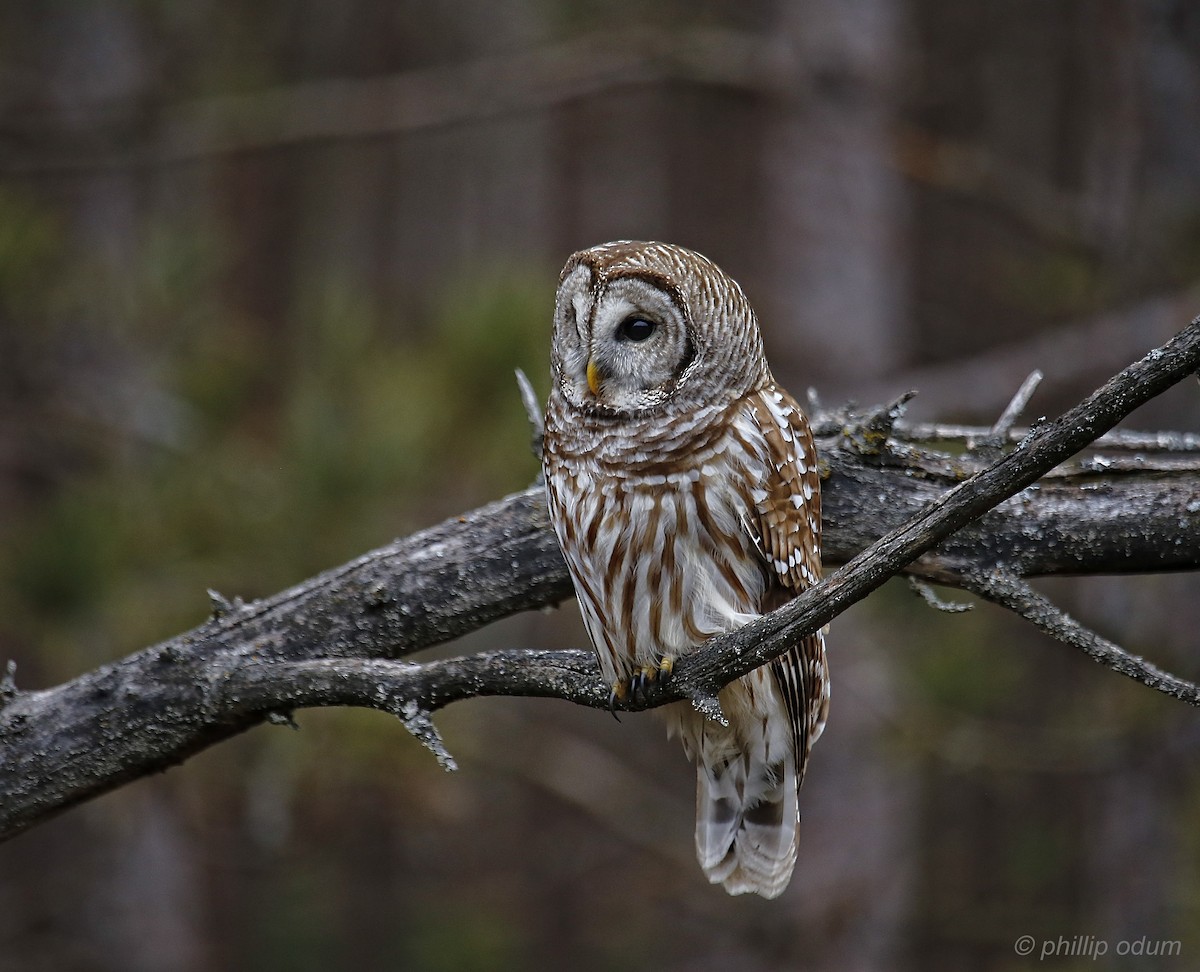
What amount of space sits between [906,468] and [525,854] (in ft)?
25.7

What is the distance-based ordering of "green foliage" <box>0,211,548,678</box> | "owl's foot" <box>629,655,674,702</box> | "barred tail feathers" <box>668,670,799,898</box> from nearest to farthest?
"owl's foot" <box>629,655,674,702</box> < "barred tail feathers" <box>668,670,799,898</box> < "green foliage" <box>0,211,548,678</box>

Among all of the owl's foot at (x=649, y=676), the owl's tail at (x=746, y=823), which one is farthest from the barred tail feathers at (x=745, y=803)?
the owl's foot at (x=649, y=676)

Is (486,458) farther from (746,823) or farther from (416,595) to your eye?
(746,823)

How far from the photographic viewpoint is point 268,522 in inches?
172

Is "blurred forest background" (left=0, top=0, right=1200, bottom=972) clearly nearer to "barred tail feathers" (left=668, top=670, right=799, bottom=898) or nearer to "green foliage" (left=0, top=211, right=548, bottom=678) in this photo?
"green foliage" (left=0, top=211, right=548, bottom=678)

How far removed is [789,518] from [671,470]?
0.26m

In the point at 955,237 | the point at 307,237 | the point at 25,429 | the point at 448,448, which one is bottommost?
the point at 448,448

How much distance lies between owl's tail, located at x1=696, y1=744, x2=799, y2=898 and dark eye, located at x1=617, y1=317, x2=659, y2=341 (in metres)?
1.01

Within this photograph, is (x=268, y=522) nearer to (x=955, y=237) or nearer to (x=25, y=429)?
(x=25, y=429)

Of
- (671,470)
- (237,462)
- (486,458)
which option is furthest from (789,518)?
(237,462)

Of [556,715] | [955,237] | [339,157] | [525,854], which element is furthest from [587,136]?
[525,854]

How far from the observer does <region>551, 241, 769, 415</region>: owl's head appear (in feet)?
8.24

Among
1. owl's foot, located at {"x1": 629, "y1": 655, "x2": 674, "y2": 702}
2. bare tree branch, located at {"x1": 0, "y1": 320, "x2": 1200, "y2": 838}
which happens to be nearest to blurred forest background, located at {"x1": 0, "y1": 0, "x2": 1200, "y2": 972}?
bare tree branch, located at {"x1": 0, "y1": 320, "x2": 1200, "y2": 838}

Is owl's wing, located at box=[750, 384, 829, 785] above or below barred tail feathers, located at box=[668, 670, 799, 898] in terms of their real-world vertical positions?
above
